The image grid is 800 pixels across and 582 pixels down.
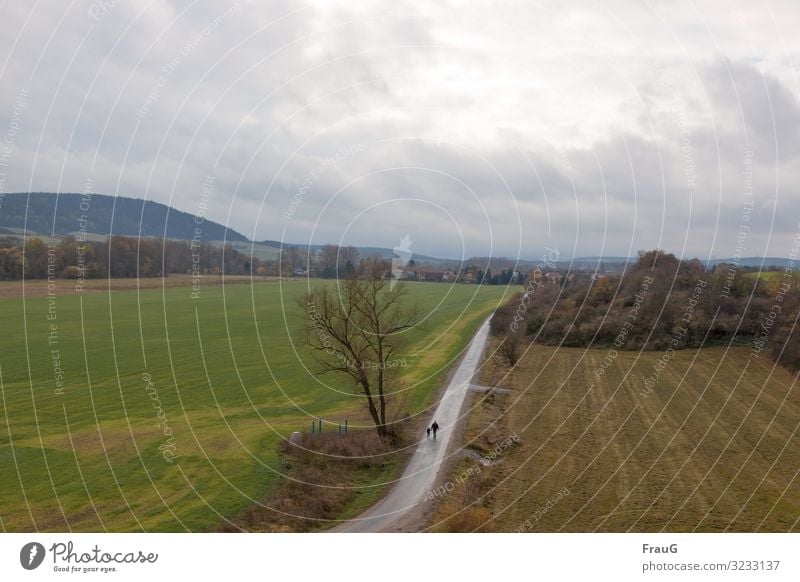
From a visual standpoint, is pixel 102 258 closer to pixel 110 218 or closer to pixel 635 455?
pixel 110 218

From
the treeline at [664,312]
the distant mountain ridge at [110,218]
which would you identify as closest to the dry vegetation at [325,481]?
the treeline at [664,312]

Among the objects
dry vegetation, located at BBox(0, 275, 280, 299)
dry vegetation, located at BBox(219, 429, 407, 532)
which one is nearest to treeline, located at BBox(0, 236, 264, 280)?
dry vegetation, located at BBox(0, 275, 280, 299)

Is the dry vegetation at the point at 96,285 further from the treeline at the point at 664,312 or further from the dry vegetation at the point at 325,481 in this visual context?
the dry vegetation at the point at 325,481

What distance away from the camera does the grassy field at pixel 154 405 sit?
2309 centimetres

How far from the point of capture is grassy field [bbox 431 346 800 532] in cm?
2102

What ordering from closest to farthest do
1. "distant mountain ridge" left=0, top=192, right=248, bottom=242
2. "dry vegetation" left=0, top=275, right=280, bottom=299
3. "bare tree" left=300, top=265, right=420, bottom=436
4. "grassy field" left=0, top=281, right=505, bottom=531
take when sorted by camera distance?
1. "grassy field" left=0, top=281, right=505, bottom=531
2. "bare tree" left=300, top=265, right=420, bottom=436
3. "dry vegetation" left=0, top=275, right=280, bottom=299
4. "distant mountain ridge" left=0, top=192, right=248, bottom=242

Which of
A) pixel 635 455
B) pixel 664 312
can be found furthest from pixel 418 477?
pixel 664 312

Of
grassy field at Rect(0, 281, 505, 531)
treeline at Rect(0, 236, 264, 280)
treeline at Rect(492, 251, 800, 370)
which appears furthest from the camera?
treeline at Rect(0, 236, 264, 280)

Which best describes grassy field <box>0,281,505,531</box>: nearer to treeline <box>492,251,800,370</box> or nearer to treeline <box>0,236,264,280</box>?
treeline <box>0,236,264,280</box>

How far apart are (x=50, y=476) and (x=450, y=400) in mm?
25099

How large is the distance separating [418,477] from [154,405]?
69.1 ft

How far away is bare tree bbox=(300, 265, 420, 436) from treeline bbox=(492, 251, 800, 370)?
73.6 feet

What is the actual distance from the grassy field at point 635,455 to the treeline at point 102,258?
128 feet

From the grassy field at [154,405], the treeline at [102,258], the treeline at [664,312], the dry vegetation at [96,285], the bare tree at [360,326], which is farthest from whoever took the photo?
the dry vegetation at [96,285]
